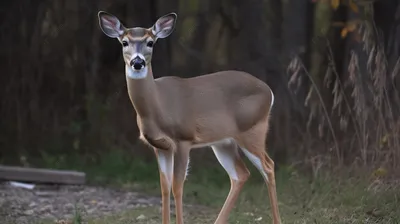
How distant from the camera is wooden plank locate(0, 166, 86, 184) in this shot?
8.64 meters

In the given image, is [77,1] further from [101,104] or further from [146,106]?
[146,106]

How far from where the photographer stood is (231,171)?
20.6ft

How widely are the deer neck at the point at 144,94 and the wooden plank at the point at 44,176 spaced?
3.27 meters

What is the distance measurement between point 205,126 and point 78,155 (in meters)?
4.76

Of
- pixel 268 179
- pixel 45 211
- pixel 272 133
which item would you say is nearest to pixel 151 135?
pixel 268 179

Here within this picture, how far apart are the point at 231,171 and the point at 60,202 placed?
2129 mm

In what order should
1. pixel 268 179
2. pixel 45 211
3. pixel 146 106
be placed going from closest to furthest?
1. pixel 146 106
2. pixel 268 179
3. pixel 45 211

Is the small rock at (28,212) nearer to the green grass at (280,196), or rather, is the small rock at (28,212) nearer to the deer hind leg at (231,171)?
the green grass at (280,196)

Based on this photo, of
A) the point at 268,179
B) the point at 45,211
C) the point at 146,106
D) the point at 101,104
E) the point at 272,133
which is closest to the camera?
the point at 146,106

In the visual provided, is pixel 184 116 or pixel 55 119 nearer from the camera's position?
pixel 184 116

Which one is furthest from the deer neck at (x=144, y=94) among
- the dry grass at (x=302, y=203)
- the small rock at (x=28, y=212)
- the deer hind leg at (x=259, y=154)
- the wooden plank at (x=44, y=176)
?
the wooden plank at (x=44, y=176)

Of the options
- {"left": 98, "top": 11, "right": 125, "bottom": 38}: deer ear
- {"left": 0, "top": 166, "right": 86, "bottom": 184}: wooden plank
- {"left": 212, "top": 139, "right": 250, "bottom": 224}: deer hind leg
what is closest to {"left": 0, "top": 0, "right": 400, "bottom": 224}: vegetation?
{"left": 0, "top": 166, "right": 86, "bottom": 184}: wooden plank

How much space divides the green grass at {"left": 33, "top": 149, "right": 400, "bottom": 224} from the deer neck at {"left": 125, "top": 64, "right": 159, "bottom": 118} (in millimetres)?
1131

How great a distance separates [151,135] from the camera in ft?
18.2
